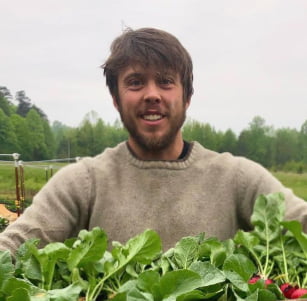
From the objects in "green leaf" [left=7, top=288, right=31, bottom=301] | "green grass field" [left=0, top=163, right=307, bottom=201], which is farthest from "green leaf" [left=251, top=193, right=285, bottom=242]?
"green grass field" [left=0, top=163, right=307, bottom=201]

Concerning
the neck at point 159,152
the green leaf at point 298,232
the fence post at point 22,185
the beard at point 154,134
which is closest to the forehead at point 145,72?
the beard at point 154,134

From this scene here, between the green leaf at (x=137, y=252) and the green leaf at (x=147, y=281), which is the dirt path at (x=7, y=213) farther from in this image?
the green leaf at (x=147, y=281)

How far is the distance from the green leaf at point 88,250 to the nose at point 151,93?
58 cm

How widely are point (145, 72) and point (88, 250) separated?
0.71 meters

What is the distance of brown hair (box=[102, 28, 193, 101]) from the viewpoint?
4.95ft

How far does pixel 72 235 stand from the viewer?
62.7 inches

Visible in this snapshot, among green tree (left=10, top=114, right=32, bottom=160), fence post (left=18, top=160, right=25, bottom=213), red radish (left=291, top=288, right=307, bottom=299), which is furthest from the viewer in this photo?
green tree (left=10, top=114, right=32, bottom=160)

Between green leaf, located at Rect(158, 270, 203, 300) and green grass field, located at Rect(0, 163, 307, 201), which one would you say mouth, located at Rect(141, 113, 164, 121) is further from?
green grass field, located at Rect(0, 163, 307, 201)

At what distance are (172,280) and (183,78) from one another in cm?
94

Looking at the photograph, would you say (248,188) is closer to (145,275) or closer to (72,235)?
(72,235)

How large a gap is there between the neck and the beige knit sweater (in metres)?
0.03

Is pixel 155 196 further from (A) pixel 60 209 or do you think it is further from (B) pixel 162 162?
(A) pixel 60 209

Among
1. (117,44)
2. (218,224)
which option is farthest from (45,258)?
(117,44)

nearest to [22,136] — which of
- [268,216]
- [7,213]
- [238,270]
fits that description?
[7,213]
